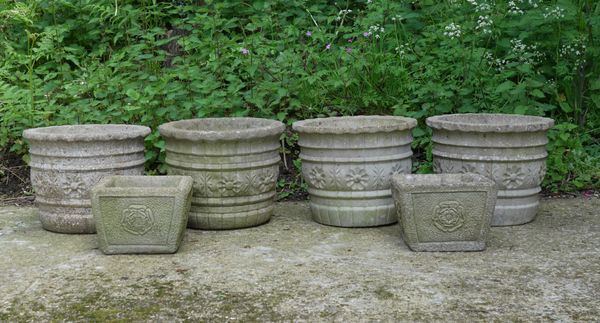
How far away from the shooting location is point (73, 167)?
194 inches

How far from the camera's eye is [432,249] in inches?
181

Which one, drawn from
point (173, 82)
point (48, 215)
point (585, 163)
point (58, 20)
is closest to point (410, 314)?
point (48, 215)

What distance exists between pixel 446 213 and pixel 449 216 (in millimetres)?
23

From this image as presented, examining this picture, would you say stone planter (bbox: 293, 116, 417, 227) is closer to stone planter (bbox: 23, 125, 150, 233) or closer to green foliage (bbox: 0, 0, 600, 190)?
green foliage (bbox: 0, 0, 600, 190)

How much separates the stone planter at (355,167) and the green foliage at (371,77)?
3.08 ft

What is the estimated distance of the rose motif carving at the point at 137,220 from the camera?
452 centimetres

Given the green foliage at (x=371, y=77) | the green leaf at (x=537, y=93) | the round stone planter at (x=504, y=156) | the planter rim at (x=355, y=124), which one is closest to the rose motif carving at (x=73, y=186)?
the green foliage at (x=371, y=77)

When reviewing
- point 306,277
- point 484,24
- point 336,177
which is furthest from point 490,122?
point 306,277

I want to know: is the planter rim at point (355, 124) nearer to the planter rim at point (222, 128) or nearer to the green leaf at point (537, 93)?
the planter rim at point (222, 128)

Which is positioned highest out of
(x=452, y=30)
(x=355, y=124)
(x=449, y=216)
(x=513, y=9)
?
(x=513, y=9)

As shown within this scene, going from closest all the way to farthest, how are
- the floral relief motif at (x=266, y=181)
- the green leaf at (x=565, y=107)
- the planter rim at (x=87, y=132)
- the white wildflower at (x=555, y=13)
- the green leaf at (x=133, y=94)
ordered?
1. the planter rim at (x=87, y=132)
2. the floral relief motif at (x=266, y=181)
3. the white wildflower at (x=555, y=13)
4. the green leaf at (x=133, y=94)
5. the green leaf at (x=565, y=107)

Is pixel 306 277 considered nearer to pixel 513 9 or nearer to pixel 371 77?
pixel 371 77

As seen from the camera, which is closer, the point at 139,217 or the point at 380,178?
the point at 139,217

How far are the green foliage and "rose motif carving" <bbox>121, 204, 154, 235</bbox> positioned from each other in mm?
1603
